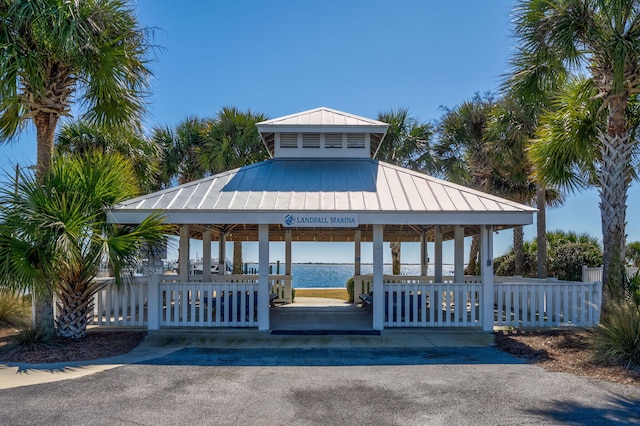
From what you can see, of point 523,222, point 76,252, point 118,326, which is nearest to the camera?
point 76,252

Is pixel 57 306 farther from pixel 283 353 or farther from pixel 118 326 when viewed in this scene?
pixel 283 353

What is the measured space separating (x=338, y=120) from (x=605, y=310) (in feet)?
27.4

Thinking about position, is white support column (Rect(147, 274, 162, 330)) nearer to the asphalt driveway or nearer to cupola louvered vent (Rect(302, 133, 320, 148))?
the asphalt driveway

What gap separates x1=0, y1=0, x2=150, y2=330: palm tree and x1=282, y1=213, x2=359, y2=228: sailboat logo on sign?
436cm

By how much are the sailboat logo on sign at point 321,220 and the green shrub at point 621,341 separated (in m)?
5.09

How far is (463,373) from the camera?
26.9 feet

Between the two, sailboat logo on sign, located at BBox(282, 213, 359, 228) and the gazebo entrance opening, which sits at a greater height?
sailboat logo on sign, located at BBox(282, 213, 359, 228)

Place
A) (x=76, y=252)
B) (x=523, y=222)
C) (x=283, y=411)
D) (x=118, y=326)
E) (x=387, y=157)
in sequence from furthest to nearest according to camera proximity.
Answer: (x=387, y=157)
(x=118, y=326)
(x=523, y=222)
(x=76, y=252)
(x=283, y=411)

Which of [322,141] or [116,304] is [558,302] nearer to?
[322,141]

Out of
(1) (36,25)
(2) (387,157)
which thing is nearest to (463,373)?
(1) (36,25)

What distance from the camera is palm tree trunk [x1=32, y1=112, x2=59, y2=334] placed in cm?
1040

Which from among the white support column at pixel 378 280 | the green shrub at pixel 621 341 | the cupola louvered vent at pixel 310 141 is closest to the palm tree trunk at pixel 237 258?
the cupola louvered vent at pixel 310 141

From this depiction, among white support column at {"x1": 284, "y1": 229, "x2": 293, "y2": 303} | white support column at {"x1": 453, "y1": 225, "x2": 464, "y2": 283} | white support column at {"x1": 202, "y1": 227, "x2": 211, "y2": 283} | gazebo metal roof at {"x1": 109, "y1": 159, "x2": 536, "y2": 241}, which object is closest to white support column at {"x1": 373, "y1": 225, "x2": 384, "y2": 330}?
gazebo metal roof at {"x1": 109, "y1": 159, "x2": 536, "y2": 241}

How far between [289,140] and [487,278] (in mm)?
6747
